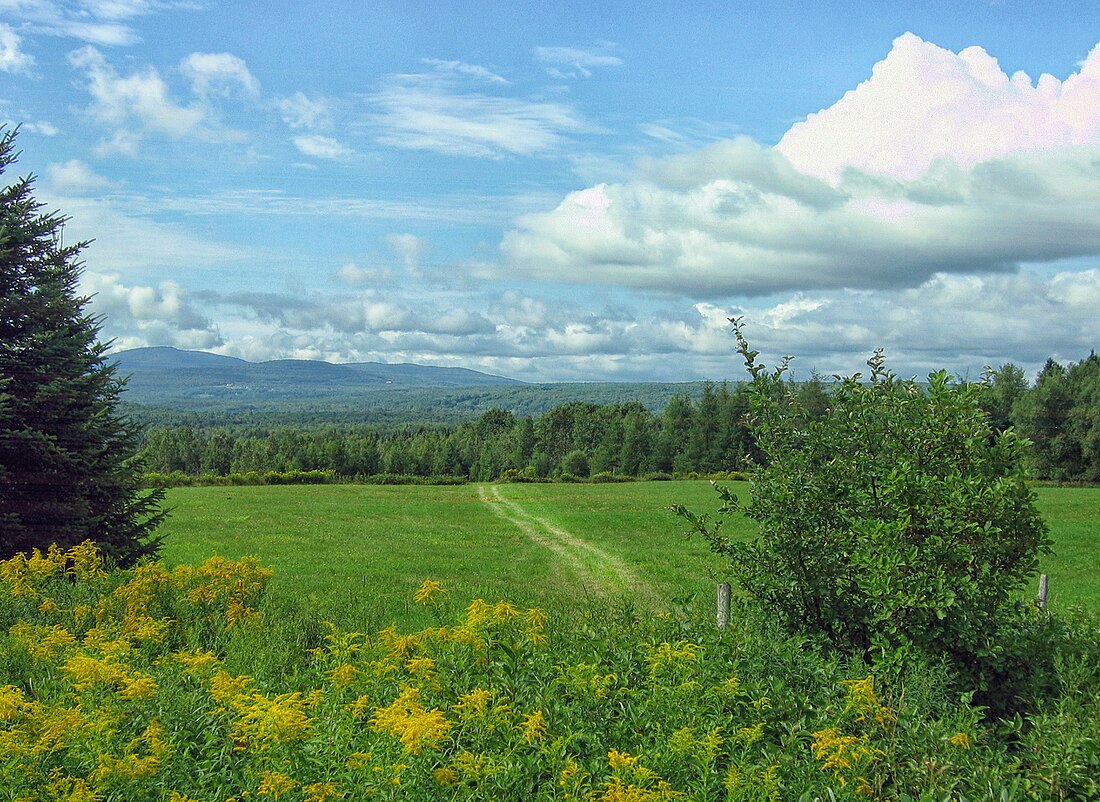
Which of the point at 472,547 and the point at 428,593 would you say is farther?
the point at 472,547

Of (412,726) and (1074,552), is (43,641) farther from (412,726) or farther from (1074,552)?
(1074,552)

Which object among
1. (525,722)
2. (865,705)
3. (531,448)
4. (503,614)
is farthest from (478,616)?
(531,448)

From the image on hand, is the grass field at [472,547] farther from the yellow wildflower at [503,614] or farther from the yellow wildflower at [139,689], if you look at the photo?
the yellow wildflower at [139,689]

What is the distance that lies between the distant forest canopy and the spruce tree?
46.4 metres

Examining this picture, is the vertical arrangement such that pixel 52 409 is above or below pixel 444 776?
above

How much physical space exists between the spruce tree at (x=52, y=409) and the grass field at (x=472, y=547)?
10.3 feet

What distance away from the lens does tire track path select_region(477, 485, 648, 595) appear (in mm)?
16484

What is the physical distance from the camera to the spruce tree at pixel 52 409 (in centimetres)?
1214

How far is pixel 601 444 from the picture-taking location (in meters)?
103

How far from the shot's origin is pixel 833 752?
Answer: 5.07m

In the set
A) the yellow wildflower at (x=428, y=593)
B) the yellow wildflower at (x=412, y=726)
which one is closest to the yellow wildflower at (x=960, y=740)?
the yellow wildflower at (x=412, y=726)

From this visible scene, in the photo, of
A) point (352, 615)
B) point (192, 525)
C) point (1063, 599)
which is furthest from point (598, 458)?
point (352, 615)

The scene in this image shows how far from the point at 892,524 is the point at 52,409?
11602 mm

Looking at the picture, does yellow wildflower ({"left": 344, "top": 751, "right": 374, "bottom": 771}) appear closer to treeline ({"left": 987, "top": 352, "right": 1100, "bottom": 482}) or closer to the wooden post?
the wooden post
